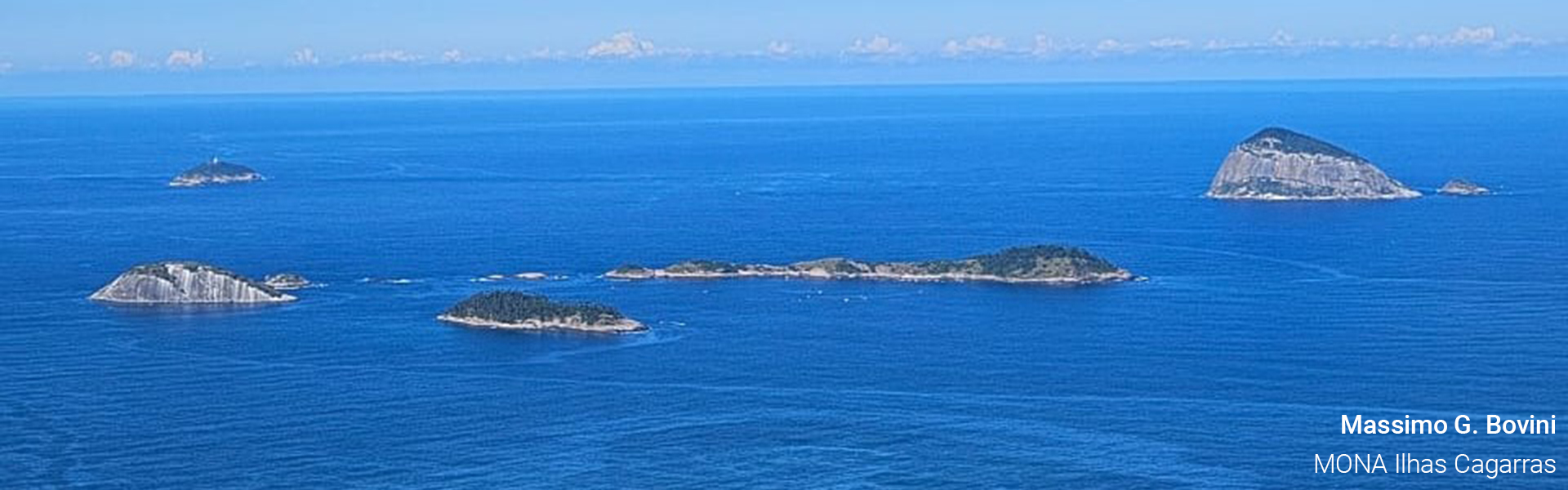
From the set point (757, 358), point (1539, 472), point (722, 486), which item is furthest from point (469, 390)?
point (1539, 472)

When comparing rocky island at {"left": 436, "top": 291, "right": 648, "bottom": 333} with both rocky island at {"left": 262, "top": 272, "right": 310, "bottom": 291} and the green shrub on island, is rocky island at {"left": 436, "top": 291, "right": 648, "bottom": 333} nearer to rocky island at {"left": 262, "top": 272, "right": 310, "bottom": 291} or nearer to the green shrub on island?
the green shrub on island

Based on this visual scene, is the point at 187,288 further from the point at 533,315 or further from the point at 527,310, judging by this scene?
the point at 533,315

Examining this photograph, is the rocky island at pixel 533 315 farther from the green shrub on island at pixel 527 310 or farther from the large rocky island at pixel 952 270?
the large rocky island at pixel 952 270

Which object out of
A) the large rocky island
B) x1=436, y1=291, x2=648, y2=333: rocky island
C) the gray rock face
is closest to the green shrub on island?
x1=436, y1=291, x2=648, y2=333: rocky island

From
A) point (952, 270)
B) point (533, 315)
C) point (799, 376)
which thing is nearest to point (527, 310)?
point (533, 315)

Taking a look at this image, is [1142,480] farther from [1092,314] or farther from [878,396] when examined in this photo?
[1092,314]

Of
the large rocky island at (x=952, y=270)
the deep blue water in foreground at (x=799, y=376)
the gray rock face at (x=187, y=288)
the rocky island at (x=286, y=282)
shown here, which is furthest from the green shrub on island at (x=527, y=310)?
the large rocky island at (x=952, y=270)
